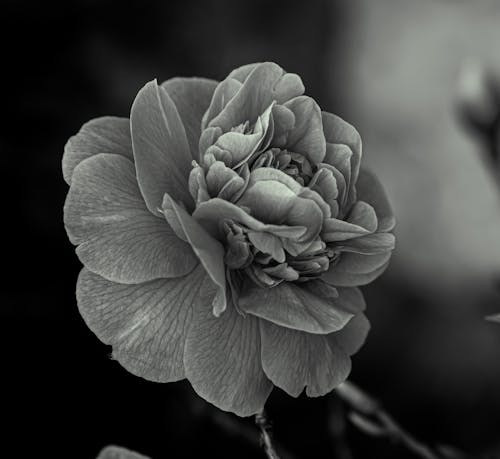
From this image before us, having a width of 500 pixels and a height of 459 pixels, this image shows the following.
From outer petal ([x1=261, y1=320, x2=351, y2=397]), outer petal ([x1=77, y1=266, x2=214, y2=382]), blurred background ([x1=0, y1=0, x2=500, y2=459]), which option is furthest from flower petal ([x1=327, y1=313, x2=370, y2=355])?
blurred background ([x1=0, y1=0, x2=500, y2=459])

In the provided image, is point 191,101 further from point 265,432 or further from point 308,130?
point 265,432

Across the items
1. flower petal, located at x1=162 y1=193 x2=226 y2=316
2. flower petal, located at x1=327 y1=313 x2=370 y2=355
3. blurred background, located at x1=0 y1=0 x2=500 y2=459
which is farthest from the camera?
blurred background, located at x1=0 y1=0 x2=500 y2=459

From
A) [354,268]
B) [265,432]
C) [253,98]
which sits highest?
[253,98]

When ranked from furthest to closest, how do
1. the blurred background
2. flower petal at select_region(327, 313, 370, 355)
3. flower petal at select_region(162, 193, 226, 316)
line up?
1. the blurred background
2. flower petal at select_region(327, 313, 370, 355)
3. flower petal at select_region(162, 193, 226, 316)

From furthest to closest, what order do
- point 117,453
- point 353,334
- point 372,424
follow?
point 372,424 < point 353,334 < point 117,453

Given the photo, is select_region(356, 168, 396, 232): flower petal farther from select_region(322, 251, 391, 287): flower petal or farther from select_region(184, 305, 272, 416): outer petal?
select_region(184, 305, 272, 416): outer petal

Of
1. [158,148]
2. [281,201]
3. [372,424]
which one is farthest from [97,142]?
[372,424]
